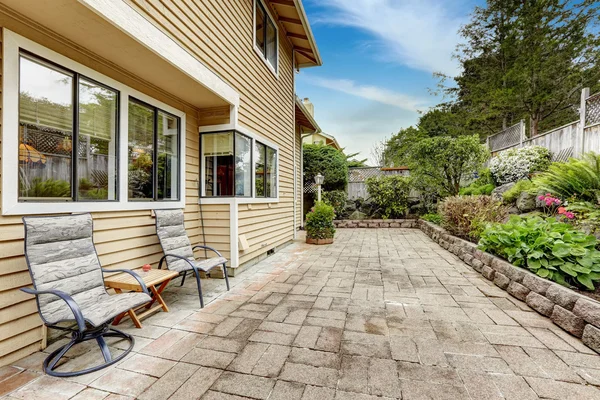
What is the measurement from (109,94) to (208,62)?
4.41 feet

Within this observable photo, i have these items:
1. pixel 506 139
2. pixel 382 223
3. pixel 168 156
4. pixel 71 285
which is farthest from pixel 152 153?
pixel 506 139

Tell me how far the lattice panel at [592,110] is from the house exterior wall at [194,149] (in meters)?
6.83

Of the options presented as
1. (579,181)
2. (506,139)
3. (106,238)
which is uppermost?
(506,139)

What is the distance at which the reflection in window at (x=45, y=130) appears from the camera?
7.07 ft

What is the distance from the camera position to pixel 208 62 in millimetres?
3641

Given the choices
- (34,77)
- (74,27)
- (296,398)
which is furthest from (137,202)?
(296,398)

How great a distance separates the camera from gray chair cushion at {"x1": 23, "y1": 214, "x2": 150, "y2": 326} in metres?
1.95

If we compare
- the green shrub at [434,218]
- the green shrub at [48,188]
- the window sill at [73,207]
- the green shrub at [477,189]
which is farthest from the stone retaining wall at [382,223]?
the green shrub at [48,188]

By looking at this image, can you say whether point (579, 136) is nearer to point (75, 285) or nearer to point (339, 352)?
point (339, 352)

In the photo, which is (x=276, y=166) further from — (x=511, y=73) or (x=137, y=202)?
(x=511, y=73)

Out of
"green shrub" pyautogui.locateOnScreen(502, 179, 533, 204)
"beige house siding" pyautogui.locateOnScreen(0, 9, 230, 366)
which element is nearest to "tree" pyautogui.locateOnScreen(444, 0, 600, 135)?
"green shrub" pyautogui.locateOnScreen(502, 179, 533, 204)

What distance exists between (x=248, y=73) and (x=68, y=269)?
155 inches

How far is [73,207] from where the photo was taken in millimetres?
2416

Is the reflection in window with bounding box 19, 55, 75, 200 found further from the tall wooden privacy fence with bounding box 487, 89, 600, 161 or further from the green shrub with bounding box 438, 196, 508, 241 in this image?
the tall wooden privacy fence with bounding box 487, 89, 600, 161
